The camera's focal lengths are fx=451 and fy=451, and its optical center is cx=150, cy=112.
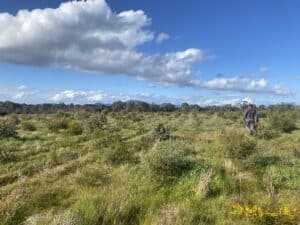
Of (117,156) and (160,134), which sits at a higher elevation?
(160,134)

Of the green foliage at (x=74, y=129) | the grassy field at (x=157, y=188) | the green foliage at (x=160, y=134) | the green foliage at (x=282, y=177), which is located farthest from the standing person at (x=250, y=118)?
the green foliage at (x=282, y=177)

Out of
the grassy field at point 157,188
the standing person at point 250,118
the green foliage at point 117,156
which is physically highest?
the standing person at point 250,118

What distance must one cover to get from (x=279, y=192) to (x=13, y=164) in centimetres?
913

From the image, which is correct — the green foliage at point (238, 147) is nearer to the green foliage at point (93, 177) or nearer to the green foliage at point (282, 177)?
the green foliage at point (282, 177)

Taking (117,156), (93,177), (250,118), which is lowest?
(93,177)

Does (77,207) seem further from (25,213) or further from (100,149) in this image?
(100,149)

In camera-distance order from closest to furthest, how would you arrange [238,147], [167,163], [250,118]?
[167,163] → [238,147] → [250,118]

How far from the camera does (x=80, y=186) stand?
10547mm

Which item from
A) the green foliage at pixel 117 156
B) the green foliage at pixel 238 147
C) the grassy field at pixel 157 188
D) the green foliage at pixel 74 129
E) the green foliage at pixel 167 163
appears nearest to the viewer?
the grassy field at pixel 157 188

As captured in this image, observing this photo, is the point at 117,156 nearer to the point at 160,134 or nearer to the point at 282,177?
the point at 282,177

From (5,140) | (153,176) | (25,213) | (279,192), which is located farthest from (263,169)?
(5,140)

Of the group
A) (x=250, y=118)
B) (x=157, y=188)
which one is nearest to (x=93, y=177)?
(x=157, y=188)

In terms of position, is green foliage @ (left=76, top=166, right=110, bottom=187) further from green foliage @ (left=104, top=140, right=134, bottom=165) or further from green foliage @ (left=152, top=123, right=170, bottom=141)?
green foliage @ (left=152, top=123, right=170, bottom=141)

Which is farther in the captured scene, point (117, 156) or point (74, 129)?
point (74, 129)
